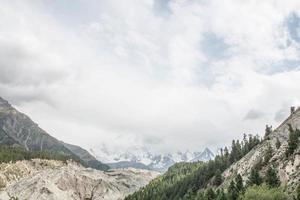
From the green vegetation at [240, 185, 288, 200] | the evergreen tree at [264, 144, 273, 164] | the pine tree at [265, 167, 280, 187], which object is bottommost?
the green vegetation at [240, 185, 288, 200]

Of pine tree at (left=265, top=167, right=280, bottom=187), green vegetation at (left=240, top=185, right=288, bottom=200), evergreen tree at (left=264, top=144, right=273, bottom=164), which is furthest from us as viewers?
evergreen tree at (left=264, top=144, right=273, bottom=164)

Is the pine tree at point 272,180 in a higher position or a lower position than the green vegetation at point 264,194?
higher

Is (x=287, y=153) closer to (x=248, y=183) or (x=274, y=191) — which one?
(x=248, y=183)

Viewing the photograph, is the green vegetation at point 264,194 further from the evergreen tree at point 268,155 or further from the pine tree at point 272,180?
the evergreen tree at point 268,155

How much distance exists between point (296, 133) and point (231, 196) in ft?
164

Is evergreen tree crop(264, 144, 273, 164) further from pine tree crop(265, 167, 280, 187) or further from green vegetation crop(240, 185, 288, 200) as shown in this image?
green vegetation crop(240, 185, 288, 200)

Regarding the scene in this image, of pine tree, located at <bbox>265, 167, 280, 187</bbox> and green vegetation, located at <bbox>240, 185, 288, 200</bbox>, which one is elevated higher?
pine tree, located at <bbox>265, 167, 280, 187</bbox>

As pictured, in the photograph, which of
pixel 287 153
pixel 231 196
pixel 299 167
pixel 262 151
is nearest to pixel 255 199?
pixel 231 196

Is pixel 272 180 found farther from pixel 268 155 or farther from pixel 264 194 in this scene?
pixel 268 155

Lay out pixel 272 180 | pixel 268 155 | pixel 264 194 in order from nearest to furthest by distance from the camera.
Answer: pixel 264 194
pixel 272 180
pixel 268 155

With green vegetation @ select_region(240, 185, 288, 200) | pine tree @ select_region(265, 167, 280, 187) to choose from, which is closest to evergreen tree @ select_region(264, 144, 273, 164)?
pine tree @ select_region(265, 167, 280, 187)

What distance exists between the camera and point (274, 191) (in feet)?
414

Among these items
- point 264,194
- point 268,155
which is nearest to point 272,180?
point 264,194

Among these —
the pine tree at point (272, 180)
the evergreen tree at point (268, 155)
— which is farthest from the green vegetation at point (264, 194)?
the evergreen tree at point (268, 155)
